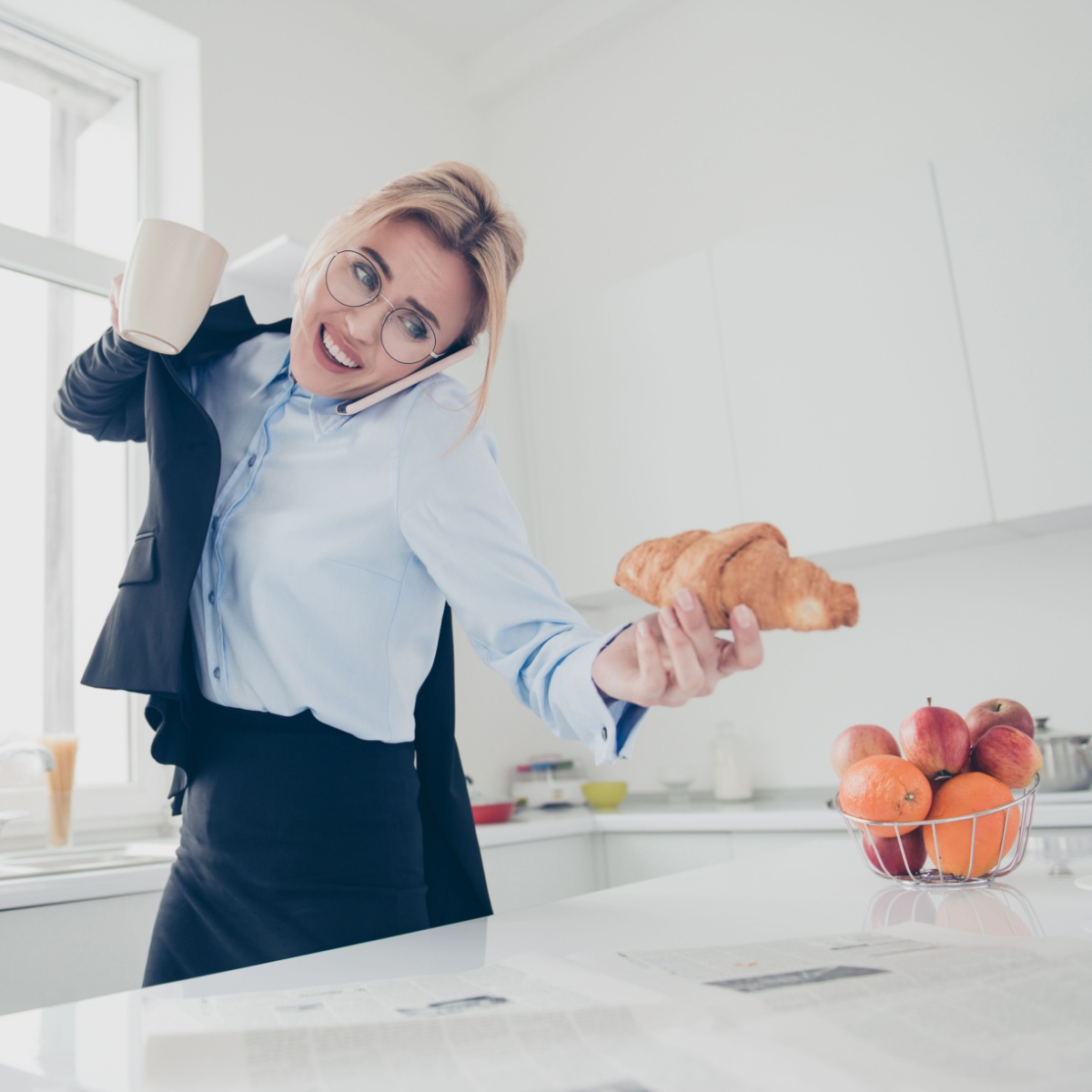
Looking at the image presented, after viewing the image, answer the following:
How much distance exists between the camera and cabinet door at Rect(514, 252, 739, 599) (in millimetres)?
2670

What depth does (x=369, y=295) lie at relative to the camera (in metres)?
1.08

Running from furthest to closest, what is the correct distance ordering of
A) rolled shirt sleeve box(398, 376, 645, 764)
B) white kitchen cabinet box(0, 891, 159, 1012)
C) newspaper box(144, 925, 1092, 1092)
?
white kitchen cabinet box(0, 891, 159, 1012), rolled shirt sleeve box(398, 376, 645, 764), newspaper box(144, 925, 1092, 1092)

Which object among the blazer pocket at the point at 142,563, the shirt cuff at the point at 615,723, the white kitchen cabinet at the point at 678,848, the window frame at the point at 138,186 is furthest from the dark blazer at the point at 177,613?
the window frame at the point at 138,186

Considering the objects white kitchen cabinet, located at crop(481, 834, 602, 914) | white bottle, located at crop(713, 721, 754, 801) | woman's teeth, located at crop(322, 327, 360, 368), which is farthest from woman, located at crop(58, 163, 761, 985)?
white bottle, located at crop(713, 721, 754, 801)

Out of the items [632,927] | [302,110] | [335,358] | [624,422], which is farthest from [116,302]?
[302,110]

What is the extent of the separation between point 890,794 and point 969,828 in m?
0.08

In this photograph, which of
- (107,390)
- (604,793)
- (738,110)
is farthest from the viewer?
(738,110)

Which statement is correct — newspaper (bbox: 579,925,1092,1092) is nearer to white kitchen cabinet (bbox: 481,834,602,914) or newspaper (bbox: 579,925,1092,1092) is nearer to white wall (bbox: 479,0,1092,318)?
white kitchen cabinet (bbox: 481,834,602,914)

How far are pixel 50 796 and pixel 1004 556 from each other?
7.25 ft

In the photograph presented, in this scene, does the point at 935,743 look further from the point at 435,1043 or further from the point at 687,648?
the point at 435,1043

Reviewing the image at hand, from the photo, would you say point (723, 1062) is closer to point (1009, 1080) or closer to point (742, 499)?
point (1009, 1080)

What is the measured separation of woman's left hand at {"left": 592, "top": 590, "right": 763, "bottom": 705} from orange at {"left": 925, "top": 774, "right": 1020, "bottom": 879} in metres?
0.35

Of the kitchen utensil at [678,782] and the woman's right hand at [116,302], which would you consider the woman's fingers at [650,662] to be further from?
the kitchen utensil at [678,782]

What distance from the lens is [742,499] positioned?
258 cm
